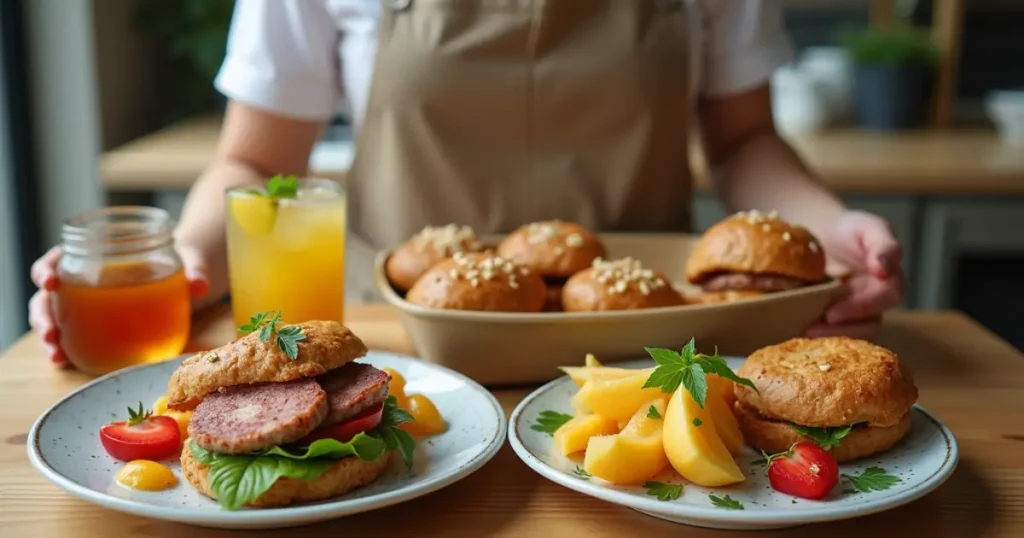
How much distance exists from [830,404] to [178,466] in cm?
63

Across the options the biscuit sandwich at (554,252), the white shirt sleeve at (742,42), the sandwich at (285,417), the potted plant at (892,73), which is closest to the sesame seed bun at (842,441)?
the sandwich at (285,417)

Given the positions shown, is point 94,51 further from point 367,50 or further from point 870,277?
point 870,277

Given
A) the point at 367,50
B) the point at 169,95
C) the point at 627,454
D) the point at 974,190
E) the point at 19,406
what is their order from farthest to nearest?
1. the point at 169,95
2. the point at 974,190
3. the point at 367,50
4. the point at 19,406
5. the point at 627,454

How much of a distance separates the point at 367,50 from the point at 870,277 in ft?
3.01

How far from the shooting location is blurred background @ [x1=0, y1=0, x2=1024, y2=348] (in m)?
2.73

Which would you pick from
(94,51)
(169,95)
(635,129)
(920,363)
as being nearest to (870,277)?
(920,363)

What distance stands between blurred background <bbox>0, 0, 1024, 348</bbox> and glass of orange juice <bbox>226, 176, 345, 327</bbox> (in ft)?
4.55

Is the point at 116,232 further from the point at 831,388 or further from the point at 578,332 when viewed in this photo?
the point at 831,388

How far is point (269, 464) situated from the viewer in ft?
2.81

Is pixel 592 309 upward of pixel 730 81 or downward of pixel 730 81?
downward

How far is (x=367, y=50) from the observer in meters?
1.74

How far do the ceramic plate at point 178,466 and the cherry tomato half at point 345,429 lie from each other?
0.05 m

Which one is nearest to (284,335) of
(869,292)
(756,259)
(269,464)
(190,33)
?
(269,464)

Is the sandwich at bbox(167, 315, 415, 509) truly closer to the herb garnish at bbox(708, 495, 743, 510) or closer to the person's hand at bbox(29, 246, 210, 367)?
the herb garnish at bbox(708, 495, 743, 510)
